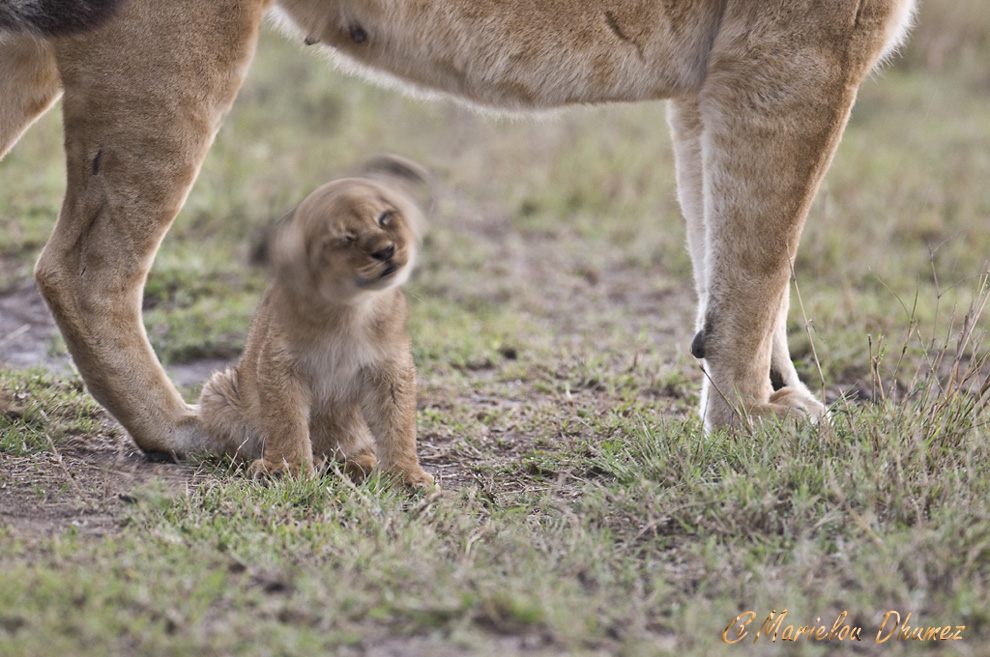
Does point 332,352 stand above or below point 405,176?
below

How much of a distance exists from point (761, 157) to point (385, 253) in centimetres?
129

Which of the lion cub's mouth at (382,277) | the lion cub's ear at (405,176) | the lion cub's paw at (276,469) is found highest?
the lion cub's ear at (405,176)

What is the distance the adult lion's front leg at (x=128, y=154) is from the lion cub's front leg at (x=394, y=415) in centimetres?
79

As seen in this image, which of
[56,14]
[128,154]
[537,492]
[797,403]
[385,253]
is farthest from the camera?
[797,403]

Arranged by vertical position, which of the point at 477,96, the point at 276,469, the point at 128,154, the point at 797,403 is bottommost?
the point at 276,469

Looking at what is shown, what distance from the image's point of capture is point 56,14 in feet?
9.87

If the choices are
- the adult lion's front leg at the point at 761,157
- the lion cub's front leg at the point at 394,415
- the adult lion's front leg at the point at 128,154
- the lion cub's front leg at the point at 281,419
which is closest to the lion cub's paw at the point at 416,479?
the lion cub's front leg at the point at 394,415

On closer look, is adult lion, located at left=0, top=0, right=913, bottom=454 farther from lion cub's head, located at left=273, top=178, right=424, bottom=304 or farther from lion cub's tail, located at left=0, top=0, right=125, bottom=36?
lion cub's head, located at left=273, top=178, right=424, bottom=304

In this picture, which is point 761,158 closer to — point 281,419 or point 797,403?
point 797,403

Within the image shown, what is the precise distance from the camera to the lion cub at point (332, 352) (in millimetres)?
2883

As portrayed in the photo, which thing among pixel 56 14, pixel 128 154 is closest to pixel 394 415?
pixel 128 154

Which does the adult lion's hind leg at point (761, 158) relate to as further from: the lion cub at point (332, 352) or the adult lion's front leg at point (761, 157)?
the lion cub at point (332, 352)

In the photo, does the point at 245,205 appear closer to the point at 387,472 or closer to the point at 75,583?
the point at 387,472

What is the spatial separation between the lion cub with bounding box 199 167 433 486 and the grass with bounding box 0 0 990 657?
180 millimetres
